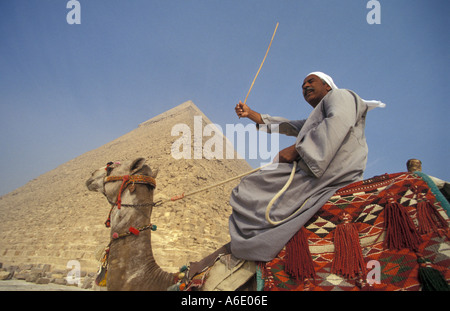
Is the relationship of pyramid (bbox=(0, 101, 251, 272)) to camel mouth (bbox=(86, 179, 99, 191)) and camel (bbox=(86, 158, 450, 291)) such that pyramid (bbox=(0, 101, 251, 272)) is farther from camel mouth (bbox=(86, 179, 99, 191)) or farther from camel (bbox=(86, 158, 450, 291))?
camel (bbox=(86, 158, 450, 291))

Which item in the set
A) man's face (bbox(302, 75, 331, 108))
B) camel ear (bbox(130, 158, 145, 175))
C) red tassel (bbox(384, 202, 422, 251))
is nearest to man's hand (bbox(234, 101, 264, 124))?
man's face (bbox(302, 75, 331, 108))

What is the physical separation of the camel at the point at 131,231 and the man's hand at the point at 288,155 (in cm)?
67

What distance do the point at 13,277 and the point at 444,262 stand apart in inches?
553

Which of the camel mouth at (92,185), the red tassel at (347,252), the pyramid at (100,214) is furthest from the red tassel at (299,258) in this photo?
the pyramid at (100,214)

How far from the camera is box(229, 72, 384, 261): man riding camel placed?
4.10 ft

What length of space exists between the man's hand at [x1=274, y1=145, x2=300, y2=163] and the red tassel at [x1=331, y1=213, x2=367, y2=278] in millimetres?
372

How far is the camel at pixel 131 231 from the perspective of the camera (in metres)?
1.50

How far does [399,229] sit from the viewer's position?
1.08m

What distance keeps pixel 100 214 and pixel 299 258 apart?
21368 millimetres

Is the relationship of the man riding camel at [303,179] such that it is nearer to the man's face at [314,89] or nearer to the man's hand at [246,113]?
the man's face at [314,89]

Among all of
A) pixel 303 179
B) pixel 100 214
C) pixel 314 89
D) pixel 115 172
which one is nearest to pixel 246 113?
pixel 314 89

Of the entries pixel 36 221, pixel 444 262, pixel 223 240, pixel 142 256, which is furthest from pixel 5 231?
pixel 444 262

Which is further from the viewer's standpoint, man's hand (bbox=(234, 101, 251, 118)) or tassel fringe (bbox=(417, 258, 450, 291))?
man's hand (bbox=(234, 101, 251, 118))
